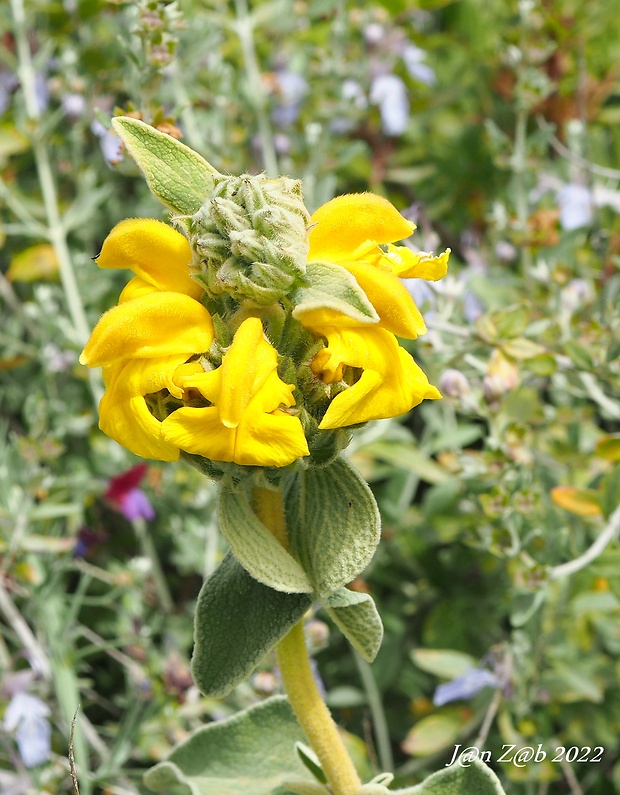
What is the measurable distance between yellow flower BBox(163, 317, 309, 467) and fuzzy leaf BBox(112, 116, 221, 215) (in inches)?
5.3

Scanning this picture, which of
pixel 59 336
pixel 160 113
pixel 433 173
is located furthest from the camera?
pixel 433 173

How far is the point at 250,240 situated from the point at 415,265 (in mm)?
146

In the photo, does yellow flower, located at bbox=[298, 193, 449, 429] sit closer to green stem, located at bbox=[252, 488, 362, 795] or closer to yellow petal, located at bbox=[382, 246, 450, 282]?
yellow petal, located at bbox=[382, 246, 450, 282]

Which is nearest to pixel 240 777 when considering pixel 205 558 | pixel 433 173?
pixel 205 558

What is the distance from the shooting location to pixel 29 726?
120 cm

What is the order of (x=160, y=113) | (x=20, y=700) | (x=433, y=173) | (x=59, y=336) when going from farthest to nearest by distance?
(x=433, y=173), (x=59, y=336), (x=20, y=700), (x=160, y=113)

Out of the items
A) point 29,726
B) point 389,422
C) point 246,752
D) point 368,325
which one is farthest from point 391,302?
point 29,726

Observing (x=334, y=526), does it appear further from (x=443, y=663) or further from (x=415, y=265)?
(x=443, y=663)

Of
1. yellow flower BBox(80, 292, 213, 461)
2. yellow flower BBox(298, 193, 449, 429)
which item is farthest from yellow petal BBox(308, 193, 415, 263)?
yellow flower BBox(80, 292, 213, 461)

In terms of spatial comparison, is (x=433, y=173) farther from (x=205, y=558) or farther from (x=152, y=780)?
(x=152, y=780)

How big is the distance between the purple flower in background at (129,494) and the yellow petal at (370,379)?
847 millimetres

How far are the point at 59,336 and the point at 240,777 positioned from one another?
0.82 m

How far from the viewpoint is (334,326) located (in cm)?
61

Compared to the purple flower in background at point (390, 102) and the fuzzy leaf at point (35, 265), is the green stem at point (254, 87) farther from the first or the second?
the fuzzy leaf at point (35, 265)
